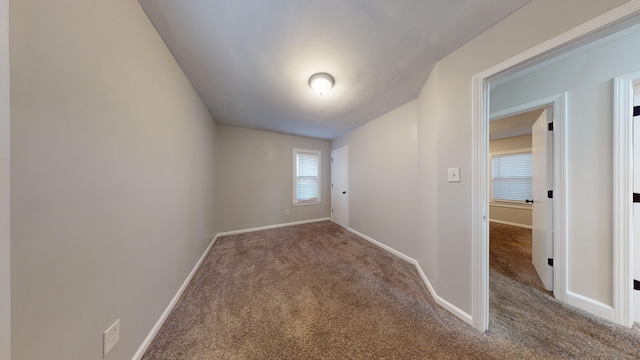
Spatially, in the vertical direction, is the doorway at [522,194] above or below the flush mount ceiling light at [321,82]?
below

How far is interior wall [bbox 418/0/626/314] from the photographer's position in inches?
40.8

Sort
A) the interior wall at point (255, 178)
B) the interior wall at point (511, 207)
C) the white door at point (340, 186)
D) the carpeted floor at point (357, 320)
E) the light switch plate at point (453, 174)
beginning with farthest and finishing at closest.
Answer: the interior wall at point (511, 207), the white door at point (340, 186), the interior wall at point (255, 178), the light switch plate at point (453, 174), the carpeted floor at point (357, 320)

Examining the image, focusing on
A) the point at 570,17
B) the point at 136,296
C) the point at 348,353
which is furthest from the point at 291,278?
the point at 570,17

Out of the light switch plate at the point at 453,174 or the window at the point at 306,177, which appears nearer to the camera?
the light switch plate at the point at 453,174

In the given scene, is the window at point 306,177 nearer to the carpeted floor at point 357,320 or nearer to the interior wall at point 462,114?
the carpeted floor at point 357,320

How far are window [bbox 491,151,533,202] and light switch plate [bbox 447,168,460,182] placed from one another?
424 centimetres

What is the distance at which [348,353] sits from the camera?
113 centimetres

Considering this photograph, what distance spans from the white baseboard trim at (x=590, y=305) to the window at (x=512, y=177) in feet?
11.5

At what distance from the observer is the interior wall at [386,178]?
7.59ft

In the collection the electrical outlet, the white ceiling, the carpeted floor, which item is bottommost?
the carpeted floor

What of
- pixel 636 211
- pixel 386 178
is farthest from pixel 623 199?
pixel 386 178

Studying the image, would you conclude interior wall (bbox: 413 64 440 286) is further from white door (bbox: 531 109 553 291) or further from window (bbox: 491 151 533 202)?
window (bbox: 491 151 533 202)

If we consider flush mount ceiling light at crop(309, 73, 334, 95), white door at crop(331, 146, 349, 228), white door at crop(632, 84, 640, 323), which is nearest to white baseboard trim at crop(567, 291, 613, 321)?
white door at crop(632, 84, 640, 323)

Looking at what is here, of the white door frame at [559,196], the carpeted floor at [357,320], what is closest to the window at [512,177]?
the carpeted floor at [357,320]
